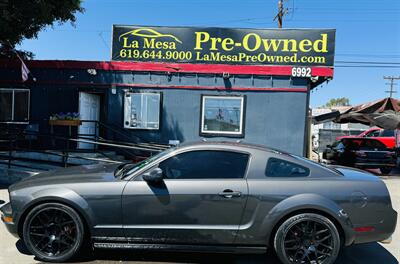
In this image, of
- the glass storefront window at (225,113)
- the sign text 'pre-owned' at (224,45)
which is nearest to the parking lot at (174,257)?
the glass storefront window at (225,113)

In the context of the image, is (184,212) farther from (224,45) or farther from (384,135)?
(384,135)

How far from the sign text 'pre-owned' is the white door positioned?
158 cm

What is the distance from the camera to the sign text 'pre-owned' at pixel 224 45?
36.1 feet

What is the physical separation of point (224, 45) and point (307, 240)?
8.18 m

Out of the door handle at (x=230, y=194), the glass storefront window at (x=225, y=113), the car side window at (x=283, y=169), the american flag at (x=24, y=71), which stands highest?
the american flag at (x=24, y=71)

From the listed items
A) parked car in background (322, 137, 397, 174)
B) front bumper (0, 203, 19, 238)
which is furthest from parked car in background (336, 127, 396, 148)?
front bumper (0, 203, 19, 238)

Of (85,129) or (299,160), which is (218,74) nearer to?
(85,129)

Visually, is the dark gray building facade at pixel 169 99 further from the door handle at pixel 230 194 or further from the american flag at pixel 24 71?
the door handle at pixel 230 194

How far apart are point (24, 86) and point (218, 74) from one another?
6.23 m

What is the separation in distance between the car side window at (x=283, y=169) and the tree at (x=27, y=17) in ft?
27.4

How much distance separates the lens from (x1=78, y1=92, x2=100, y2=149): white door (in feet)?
37.5

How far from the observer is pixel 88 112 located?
38.6 feet

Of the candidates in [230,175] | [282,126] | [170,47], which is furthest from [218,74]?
[230,175]

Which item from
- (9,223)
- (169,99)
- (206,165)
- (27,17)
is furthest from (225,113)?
(9,223)
